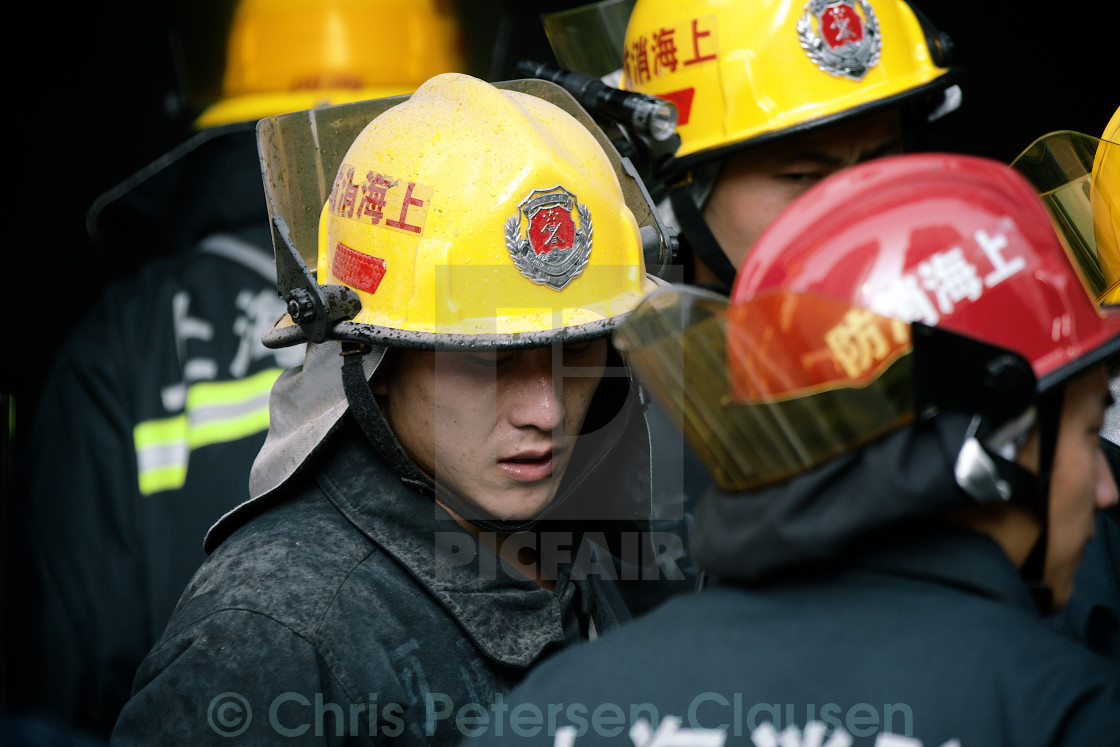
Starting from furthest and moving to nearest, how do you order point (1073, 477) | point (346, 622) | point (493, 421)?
point (493, 421) → point (346, 622) → point (1073, 477)

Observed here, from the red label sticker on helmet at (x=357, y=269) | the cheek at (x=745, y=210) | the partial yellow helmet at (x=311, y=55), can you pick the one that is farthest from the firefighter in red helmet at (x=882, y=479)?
the partial yellow helmet at (x=311, y=55)

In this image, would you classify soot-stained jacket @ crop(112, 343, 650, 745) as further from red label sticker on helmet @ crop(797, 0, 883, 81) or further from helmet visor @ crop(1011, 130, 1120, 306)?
red label sticker on helmet @ crop(797, 0, 883, 81)

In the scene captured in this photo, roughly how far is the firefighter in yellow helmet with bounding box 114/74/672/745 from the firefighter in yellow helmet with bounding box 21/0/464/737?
4.38 ft

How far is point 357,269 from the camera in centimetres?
221

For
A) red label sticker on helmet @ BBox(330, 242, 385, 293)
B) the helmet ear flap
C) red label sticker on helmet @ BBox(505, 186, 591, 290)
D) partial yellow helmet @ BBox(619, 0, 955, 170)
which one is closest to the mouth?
red label sticker on helmet @ BBox(505, 186, 591, 290)

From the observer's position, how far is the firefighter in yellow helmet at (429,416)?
6.56 ft

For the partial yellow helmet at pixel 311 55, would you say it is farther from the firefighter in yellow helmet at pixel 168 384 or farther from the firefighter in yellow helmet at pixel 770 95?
the firefighter in yellow helmet at pixel 770 95

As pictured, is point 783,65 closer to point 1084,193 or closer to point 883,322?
point 1084,193

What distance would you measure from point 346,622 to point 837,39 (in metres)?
2.11

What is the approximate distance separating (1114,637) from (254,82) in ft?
11.1

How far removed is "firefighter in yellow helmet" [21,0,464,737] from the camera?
11.6 ft

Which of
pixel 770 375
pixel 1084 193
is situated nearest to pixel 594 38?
pixel 1084 193

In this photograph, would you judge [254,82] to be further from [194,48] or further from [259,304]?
[259,304]

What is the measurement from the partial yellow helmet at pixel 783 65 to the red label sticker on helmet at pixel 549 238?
44.6 inches
